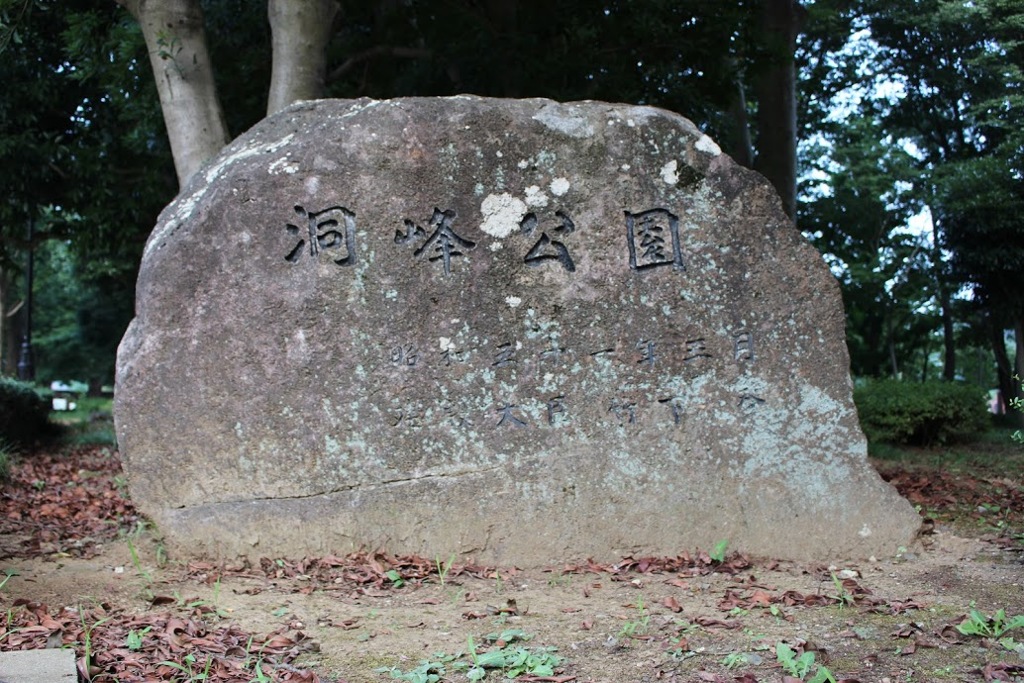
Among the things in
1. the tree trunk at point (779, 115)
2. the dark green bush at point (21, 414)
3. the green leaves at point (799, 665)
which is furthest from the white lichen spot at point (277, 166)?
the tree trunk at point (779, 115)

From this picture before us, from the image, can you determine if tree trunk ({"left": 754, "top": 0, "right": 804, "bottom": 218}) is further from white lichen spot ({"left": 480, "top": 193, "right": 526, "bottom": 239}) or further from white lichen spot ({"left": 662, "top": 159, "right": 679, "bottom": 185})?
white lichen spot ({"left": 480, "top": 193, "right": 526, "bottom": 239})

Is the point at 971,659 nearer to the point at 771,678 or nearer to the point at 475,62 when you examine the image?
the point at 771,678

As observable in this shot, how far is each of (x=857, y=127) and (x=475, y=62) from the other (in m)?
9.47

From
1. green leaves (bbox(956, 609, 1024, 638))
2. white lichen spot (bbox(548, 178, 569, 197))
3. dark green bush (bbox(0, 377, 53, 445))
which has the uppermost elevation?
white lichen spot (bbox(548, 178, 569, 197))

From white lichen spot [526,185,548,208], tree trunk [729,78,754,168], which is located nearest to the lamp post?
tree trunk [729,78,754,168]

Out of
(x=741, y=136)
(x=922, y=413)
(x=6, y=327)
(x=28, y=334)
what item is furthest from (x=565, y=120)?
(x=6, y=327)

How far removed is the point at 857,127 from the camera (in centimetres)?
1609

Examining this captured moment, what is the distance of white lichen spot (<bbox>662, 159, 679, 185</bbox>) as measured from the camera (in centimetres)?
523

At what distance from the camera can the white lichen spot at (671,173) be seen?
5.23 m

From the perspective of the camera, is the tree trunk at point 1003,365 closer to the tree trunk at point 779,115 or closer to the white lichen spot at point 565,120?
the tree trunk at point 779,115

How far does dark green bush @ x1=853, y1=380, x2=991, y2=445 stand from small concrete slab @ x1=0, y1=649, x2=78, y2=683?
8.33 m

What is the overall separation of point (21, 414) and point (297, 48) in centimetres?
573

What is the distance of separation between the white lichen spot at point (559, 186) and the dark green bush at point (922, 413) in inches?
235

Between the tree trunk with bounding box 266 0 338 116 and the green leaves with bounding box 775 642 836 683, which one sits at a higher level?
the tree trunk with bounding box 266 0 338 116
